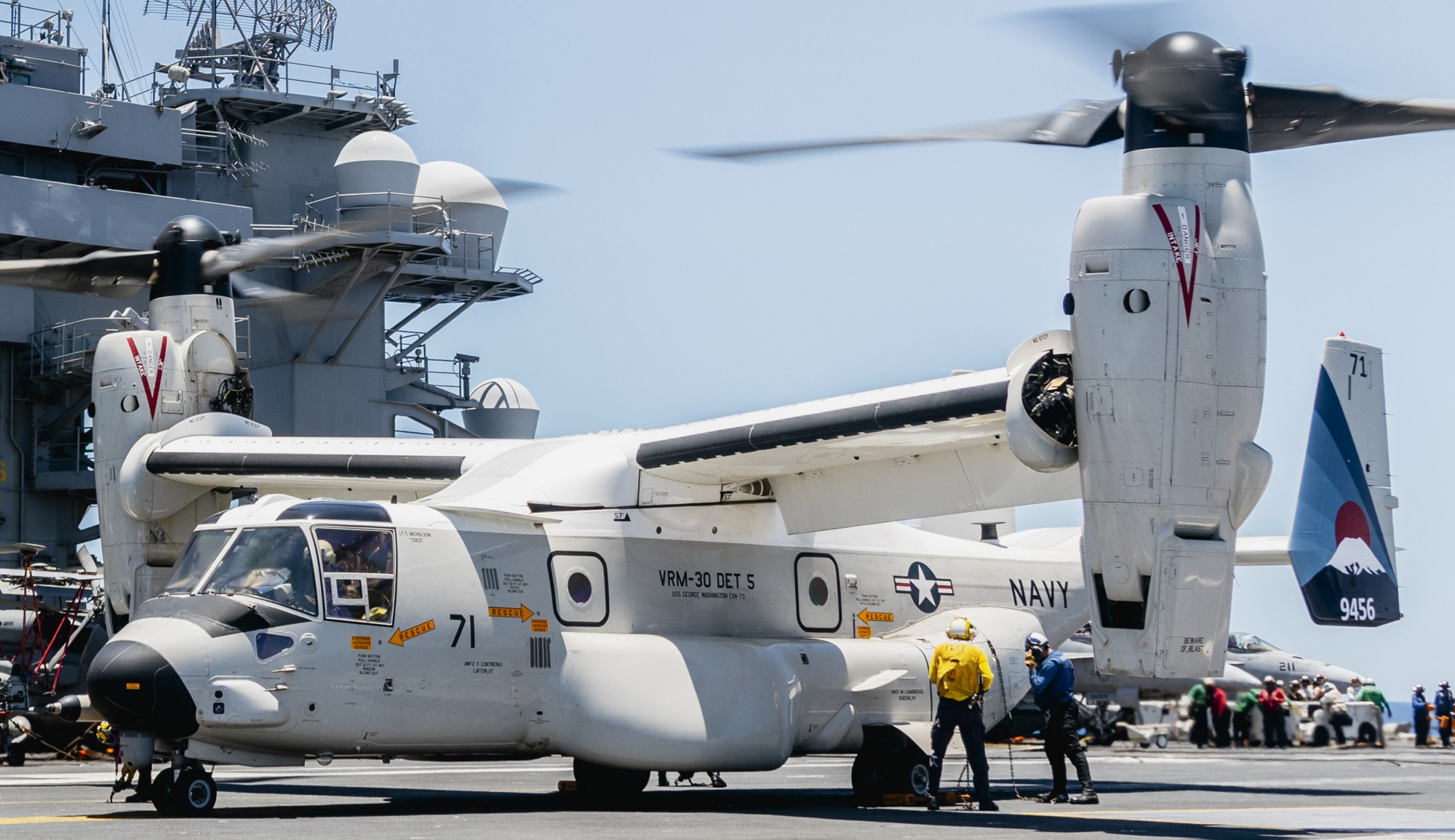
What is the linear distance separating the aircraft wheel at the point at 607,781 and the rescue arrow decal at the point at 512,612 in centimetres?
202

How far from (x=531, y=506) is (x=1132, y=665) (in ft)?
19.5

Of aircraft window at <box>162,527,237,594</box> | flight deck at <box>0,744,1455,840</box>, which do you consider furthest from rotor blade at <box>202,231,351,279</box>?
flight deck at <box>0,744,1455,840</box>

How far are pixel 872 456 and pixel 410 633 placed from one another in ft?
14.8

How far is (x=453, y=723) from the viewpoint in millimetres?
14117

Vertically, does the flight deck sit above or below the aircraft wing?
below

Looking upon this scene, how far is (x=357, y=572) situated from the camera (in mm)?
13742

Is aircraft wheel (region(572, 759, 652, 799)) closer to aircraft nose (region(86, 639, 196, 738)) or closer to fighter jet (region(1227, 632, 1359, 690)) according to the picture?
aircraft nose (region(86, 639, 196, 738))

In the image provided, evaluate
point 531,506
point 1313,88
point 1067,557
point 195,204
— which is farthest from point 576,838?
point 195,204

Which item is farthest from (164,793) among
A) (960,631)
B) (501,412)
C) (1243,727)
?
(501,412)

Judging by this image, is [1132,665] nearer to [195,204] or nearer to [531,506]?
[531,506]

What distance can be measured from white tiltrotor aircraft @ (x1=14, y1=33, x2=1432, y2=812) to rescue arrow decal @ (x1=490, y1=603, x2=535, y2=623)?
29mm

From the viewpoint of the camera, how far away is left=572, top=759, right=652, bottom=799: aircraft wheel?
1584 cm

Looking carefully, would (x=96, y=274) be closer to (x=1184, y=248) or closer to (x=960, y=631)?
(x=960, y=631)

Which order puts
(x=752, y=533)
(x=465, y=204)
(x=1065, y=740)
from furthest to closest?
(x=465, y=204) < (x=752, y=533) < (x=1065, y=740)
